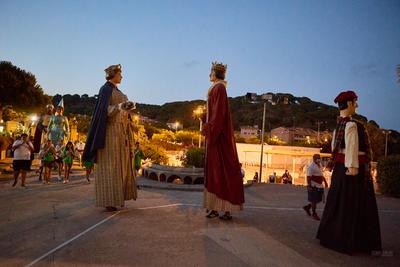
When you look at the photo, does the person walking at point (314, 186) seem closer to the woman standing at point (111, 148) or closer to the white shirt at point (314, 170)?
the white shirt at point (314, 170)

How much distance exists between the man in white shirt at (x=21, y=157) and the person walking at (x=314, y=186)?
7.34m

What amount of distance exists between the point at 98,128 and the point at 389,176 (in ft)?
31.5

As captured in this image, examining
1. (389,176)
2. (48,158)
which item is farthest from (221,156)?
(389,176)

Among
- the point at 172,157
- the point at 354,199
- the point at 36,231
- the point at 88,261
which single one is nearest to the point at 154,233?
the point at 88,261

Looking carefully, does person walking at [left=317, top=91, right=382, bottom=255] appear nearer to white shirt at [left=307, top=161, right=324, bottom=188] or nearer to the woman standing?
white shirt at [left=307, top=161, right=324, bottom=188]

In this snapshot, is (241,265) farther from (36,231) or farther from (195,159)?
(195,159)

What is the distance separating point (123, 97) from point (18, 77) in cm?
3491

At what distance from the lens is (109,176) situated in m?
5.47

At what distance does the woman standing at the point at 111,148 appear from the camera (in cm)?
546

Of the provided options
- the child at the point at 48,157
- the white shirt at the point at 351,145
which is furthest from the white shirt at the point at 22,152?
the white shirt at the point at 351,145

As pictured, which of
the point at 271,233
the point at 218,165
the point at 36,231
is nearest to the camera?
the point at 36,231

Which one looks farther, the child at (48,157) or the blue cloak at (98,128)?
the child at (48,157)

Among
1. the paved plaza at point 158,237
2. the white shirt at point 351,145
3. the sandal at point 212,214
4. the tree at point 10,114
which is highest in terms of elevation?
the tree at point 10,114

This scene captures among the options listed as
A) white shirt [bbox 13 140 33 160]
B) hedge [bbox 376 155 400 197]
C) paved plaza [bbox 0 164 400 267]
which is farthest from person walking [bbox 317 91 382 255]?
white shirt [bbox 13 140 33 160]
